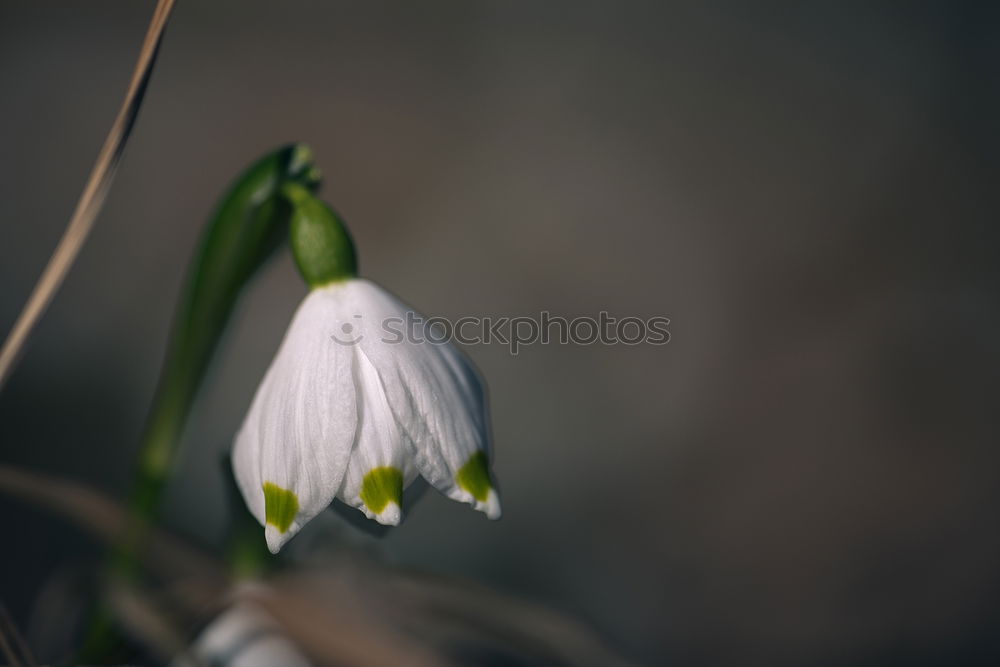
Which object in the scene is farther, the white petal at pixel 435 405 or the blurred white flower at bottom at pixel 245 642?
the blurred white flower at bottom at pixel 245 642

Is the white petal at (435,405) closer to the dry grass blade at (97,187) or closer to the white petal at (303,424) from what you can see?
the white petal at (303,424)

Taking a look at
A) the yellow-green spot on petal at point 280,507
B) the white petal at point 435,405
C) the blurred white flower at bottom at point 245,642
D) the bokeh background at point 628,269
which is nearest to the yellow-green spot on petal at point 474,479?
the white petal at point 435,405

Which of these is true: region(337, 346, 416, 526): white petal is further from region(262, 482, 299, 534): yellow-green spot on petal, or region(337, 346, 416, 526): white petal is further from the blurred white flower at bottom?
the blurred white flower at bottom

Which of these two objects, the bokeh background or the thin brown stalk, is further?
the bokeh background

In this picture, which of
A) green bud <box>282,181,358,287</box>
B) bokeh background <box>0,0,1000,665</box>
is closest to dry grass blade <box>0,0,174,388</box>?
green bud <box>282,181,358,287</box>

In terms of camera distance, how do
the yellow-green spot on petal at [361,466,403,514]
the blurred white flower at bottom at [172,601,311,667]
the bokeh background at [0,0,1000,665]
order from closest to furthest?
the yellow-green spot on petal at [361,466,403,514], the blurred white flower at bottom at [172,601,311,667], the bokeh background at [0,0,1000,665]

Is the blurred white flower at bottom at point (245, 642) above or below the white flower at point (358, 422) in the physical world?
below

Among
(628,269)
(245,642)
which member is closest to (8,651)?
(245,642)

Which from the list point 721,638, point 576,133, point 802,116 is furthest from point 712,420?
point 802,116
